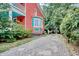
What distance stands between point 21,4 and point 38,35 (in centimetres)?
69

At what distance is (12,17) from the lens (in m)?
2.79

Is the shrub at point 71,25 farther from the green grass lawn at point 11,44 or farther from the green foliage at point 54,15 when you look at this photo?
the green grass lawn at point 11,44

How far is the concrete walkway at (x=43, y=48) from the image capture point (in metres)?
2.63

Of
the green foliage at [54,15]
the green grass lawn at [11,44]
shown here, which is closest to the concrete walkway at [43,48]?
the green grass lawn at [11,44]

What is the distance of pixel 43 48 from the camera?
276 centimetres

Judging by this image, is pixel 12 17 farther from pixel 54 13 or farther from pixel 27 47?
pixel 54 13

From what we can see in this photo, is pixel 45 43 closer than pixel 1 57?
No

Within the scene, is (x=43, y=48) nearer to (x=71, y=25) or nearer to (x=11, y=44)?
(x=11, y=44)

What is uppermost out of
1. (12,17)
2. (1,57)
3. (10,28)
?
(12,17)

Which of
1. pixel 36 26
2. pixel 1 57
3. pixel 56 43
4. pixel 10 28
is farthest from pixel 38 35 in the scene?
pixel 1 57

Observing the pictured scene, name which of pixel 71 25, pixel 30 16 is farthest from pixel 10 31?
pixel 71 25

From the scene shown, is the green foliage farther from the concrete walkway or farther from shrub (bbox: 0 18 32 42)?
shrub (bbox: 0 18 32 42)

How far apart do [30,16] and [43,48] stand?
701mm

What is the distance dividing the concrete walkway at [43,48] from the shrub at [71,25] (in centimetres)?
21
